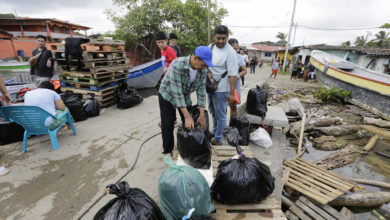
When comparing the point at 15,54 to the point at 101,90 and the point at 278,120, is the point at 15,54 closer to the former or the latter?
the point at 101,90

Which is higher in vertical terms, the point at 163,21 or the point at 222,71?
the point at 163,21

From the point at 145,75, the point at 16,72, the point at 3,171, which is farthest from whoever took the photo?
the point at 145,75

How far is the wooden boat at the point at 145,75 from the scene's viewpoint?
7703mm

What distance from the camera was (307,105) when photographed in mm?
7527

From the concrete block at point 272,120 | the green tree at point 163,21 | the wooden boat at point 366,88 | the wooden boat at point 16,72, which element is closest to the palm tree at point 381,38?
the wooden boat at point 366,88

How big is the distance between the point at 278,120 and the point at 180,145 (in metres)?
2.33

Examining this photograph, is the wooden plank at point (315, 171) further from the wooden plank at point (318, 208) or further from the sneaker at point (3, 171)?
the sneaker at point (3, 171)

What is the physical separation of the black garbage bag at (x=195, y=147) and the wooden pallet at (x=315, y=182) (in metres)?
1.68

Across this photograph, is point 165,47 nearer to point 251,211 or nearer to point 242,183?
point 242,183

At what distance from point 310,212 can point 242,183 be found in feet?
5.22

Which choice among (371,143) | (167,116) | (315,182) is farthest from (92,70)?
(371,143)

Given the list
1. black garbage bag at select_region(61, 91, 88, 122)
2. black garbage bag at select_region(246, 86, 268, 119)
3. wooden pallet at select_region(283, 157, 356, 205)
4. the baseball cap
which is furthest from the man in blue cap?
black garbage bag at select_region(61, 91, 88, 122)

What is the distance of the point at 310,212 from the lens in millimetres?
2336

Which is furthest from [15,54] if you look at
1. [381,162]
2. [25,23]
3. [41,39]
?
[381,162]
